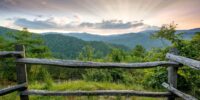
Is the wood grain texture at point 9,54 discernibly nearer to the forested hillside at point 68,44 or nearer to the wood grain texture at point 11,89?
the wood grain texture at point 11,89

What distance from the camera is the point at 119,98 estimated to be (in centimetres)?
641

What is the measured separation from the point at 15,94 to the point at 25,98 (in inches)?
33.3

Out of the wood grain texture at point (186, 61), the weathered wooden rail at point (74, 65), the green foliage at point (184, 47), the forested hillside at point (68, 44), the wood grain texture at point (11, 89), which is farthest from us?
the forested hillside at point (68, 44)

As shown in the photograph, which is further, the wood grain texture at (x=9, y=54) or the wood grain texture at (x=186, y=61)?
the wood grain texture at (x=9, y=54)

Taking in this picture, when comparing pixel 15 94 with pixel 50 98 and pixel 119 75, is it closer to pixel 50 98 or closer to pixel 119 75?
pixel 50 98

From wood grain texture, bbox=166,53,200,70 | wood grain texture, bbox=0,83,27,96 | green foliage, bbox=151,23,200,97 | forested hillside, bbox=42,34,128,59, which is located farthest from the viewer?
forested hillside, bbox=42,34,128,59

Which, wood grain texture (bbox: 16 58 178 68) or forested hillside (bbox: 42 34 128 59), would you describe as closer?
wood grain texture (bbox: 16 58 178 68)

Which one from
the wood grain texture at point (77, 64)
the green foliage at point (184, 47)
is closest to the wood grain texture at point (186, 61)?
the wood grain texture at point (77, 64)

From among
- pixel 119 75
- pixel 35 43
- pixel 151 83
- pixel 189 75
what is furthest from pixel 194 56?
pixel 35 43

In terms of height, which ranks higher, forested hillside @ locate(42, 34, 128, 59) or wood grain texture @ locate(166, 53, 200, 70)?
wood grain texture @ locate(166, 53, 200, 70)

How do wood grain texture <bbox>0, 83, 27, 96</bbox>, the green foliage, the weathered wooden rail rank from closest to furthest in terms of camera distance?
wood grain texture <bbox>0, 83, 27, 96</bbox>
the weathered wooden rail
the green foliage

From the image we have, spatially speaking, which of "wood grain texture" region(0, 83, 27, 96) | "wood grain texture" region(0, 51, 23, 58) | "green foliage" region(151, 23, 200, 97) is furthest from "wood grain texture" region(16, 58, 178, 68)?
"green foliage" region(151, 23, 200, 97)

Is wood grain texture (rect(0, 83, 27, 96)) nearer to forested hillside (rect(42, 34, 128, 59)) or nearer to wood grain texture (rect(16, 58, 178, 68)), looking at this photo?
wood grain texture (rect(16, 58, 178, 68))

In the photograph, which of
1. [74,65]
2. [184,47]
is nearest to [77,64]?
[74,65]
